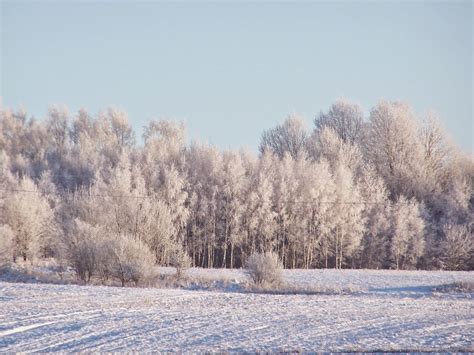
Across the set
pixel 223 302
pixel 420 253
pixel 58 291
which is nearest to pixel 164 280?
pixel 58 291

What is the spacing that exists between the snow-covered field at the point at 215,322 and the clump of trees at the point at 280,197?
15298 millimetres

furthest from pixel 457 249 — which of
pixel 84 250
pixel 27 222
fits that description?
pixel 27 222

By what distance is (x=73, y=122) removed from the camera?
72.3 meters

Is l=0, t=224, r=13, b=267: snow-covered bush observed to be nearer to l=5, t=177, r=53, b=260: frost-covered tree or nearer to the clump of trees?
the clump of trees

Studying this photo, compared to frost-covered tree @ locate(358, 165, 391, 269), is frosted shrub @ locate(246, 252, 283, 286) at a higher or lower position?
lower

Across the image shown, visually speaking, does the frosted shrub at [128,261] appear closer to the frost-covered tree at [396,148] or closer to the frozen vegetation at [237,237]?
the frozen vegetation at [237,237]

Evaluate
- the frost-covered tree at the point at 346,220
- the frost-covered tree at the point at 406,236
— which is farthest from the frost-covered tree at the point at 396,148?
the frost-covered tree at the point at 346,220

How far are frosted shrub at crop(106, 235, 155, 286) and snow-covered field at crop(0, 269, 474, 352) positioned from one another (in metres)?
4.33

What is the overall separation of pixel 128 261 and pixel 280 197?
22.8 m

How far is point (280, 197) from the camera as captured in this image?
167 feet

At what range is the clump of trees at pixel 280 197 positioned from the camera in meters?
43.4

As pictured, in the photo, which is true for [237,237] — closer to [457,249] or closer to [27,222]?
[27,222]

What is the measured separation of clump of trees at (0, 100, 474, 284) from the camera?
43.4 metres

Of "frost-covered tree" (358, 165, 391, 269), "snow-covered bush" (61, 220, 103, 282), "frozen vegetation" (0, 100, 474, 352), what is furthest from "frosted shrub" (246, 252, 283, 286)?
"frost-covered tree" (358, 165, 391, 269)
